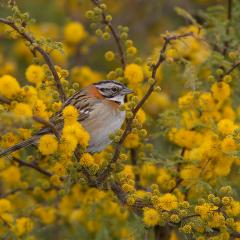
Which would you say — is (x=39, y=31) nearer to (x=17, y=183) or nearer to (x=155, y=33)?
(x=155, y=33)

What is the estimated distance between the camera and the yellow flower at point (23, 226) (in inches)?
220

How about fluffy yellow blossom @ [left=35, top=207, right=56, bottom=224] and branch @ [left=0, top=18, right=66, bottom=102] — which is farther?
fluffy yellow blossom @ [left=35, top=207, right=56, bottom=224]

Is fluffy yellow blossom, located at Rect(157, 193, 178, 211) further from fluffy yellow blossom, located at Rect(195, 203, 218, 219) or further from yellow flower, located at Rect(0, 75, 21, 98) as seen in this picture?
yellow flower, located at Rect(0, 75, 21, 98)

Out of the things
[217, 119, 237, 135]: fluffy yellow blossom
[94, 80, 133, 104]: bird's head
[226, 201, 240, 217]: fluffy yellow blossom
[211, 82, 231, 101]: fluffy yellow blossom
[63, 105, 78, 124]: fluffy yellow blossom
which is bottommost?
[226, 201, 240, 217]: fluffy yellow blossom

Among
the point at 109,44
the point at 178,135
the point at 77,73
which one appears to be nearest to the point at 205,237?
the point at 178,135

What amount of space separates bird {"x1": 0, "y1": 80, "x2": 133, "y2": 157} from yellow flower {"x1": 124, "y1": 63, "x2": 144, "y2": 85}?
84 millimetres

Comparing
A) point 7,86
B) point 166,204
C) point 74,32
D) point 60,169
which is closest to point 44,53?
point 7,86

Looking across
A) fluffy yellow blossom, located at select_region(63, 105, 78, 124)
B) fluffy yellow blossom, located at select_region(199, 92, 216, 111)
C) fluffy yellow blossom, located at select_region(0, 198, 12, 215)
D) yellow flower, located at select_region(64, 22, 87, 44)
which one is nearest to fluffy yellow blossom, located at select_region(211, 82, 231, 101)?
fluffy yellow blossom, located at select_region(199, 92, 216, 111)

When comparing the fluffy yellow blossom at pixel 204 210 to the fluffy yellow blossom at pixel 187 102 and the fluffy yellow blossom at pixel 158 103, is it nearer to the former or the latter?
the fluffy yellow blossom at pixel 187 102

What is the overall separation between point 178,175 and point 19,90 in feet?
4.66

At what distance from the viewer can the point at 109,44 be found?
10.3 metres

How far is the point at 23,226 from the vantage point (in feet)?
18.5

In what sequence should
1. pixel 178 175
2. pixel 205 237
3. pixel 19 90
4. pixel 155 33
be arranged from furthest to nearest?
1. pixel 155 33
2. pixel 178 175
3. pixel 19 90
4. pixel 205 237

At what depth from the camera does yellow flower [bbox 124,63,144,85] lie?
19.0 feet
